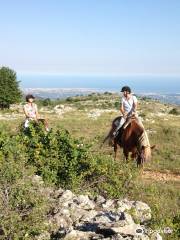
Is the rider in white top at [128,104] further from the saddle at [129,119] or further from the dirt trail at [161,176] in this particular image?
the dirt trail at [161,176]

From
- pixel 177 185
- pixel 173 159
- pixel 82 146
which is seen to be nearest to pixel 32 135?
pixel 82 146

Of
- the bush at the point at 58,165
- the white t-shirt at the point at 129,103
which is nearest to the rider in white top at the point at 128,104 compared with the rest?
the white t-shirt at the point at 129,103

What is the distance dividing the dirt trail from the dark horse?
3.56ft

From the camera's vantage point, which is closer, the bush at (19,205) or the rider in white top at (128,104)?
the bush at (19,205)

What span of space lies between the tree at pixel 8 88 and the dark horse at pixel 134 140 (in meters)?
47.6

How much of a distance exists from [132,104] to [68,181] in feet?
21.6

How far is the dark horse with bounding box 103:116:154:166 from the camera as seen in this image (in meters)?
17.5

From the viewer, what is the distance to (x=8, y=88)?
66.4 meters

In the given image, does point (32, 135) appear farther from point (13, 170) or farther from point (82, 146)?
point (13, 170)

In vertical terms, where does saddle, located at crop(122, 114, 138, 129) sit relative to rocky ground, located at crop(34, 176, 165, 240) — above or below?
above

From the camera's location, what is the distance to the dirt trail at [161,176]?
1847cm

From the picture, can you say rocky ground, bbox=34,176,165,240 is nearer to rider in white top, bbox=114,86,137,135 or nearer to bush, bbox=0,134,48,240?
bush, bbox=0,134,48,240

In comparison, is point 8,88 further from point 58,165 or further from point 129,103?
point 58,165

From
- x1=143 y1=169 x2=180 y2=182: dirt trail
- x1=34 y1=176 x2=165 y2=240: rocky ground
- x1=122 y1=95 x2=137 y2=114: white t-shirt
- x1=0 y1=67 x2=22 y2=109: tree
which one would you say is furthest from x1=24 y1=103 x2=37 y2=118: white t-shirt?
x1=0 y1=67 x2=22 y2=109: tree
